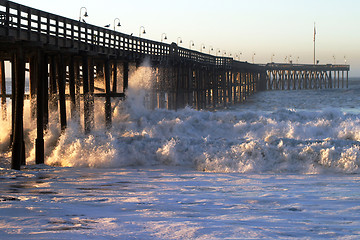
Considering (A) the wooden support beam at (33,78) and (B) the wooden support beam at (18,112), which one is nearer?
(B) the wooden support beam at (18,112)

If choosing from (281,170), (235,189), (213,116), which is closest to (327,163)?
(281,170)

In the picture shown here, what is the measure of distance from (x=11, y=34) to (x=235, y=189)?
7.95m

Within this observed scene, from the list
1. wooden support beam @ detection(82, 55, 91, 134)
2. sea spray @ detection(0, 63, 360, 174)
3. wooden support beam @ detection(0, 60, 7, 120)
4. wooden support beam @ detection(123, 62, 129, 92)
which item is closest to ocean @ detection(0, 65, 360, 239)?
sea spray @ detection(0, 63, 360, 174)

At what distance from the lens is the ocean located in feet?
23.0

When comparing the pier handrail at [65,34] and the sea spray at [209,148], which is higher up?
the pier handrail at [65,34]

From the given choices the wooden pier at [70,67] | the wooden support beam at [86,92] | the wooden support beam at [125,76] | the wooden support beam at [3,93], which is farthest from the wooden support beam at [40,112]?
the wooden support beam at [125,76]

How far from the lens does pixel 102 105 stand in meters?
24.9

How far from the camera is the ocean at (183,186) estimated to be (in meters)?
7.00

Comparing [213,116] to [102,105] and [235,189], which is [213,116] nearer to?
[102,105]

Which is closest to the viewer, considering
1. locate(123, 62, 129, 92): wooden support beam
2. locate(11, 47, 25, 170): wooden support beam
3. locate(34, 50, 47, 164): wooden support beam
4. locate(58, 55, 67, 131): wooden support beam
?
locate(11, 47, 25, 170): wooden support beam

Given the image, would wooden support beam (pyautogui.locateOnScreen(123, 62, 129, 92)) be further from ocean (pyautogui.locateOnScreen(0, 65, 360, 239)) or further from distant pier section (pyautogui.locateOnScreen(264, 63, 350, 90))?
distant pier section (pyautogui.locateOnScreen(264, 63, 350, 90))

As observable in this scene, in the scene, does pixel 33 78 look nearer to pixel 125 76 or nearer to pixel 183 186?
pixel 125 76

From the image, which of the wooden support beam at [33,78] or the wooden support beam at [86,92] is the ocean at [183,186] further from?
the wooden support beam at [33,78]

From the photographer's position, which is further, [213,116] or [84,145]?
[213,116]
